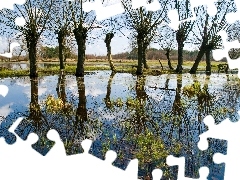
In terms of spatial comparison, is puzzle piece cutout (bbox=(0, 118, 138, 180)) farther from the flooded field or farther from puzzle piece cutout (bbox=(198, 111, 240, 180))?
the flooded field

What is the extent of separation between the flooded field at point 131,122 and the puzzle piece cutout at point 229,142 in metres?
1.34

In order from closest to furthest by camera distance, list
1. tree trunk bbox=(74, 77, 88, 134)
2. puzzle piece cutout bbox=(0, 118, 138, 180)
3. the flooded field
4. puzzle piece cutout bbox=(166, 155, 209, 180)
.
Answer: puzzle piece cutout bbox=(166, 155, 209, 180) → puzzle piece cutout bbox=(0, 118, 138, 180) → the flooded field → tree trunk bbox=(74, 77, 88, 134)

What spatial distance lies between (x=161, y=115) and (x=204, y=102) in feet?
11.6

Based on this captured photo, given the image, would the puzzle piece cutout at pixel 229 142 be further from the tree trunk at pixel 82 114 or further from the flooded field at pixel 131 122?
the tree trunk at pixel 82 114

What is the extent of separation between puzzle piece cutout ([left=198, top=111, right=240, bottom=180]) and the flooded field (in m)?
1.34

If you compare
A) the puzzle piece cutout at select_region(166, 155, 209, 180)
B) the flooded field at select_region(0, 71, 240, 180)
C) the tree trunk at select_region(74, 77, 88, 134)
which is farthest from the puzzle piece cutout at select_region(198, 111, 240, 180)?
the tree trunk at select_region(74, 77, 88, 134)

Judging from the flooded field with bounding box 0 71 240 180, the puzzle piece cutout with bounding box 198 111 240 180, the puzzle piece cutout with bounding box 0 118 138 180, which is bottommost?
the flooded field with bounding box 0 71 240 180

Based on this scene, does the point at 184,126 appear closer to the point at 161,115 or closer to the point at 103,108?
the point at 161,115

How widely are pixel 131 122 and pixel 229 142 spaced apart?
5.28 metres

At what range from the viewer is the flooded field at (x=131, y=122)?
292 inches

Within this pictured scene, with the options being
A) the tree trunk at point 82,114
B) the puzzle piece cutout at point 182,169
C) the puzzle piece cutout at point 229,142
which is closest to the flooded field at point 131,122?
the tree trunk at point 82,114

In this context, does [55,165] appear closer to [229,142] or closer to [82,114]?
[229,142]

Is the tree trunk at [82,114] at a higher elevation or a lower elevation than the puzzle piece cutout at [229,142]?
lower

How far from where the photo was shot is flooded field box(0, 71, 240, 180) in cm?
742
